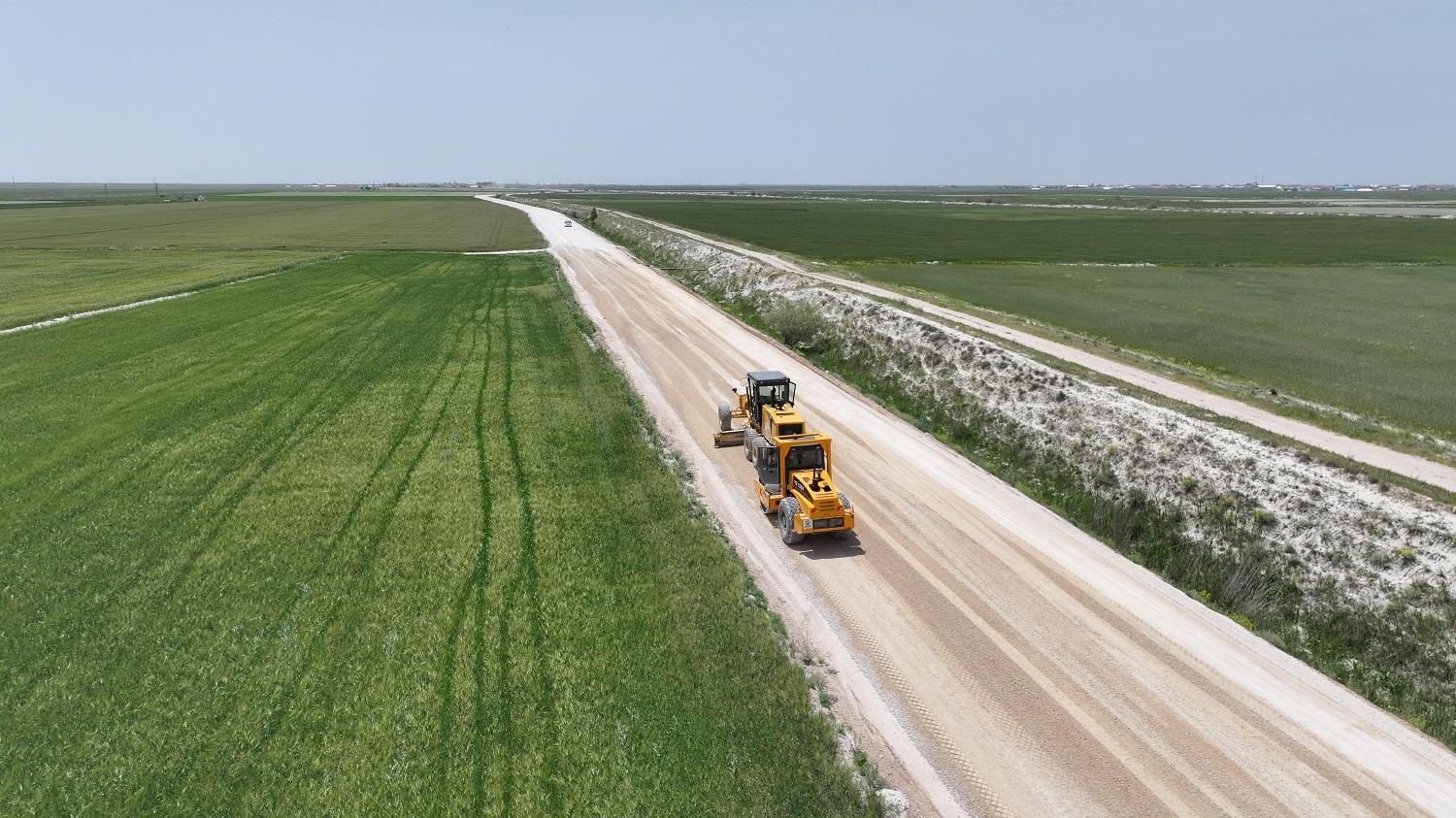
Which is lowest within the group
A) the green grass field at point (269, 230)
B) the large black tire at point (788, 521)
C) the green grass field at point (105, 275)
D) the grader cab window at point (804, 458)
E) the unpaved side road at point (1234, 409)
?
the large black tire at point (788, 521)

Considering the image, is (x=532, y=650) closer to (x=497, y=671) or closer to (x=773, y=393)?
(x=497, y=671)

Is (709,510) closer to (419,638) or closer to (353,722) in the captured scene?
(419,638)

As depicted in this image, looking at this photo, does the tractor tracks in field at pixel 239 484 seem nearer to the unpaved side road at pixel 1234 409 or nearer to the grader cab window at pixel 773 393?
the grader cab window at pixel 773 393

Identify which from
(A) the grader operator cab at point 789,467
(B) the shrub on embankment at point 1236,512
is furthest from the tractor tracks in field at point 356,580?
(B) the shrub on embankment at point 1236,512

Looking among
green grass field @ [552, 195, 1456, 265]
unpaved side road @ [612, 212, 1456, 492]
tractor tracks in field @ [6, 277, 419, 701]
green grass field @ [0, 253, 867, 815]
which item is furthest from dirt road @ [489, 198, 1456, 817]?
green grass field @ [552, 195, 1456, 265]

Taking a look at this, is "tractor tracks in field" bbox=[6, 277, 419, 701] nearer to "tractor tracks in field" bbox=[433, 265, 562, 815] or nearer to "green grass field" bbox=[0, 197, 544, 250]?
"tractor tracks in field" bbox=[433, 265, 562, 815]

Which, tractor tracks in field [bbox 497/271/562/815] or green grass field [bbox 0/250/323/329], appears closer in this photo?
tractor tracks in field [bbox 497/271/562/815]
